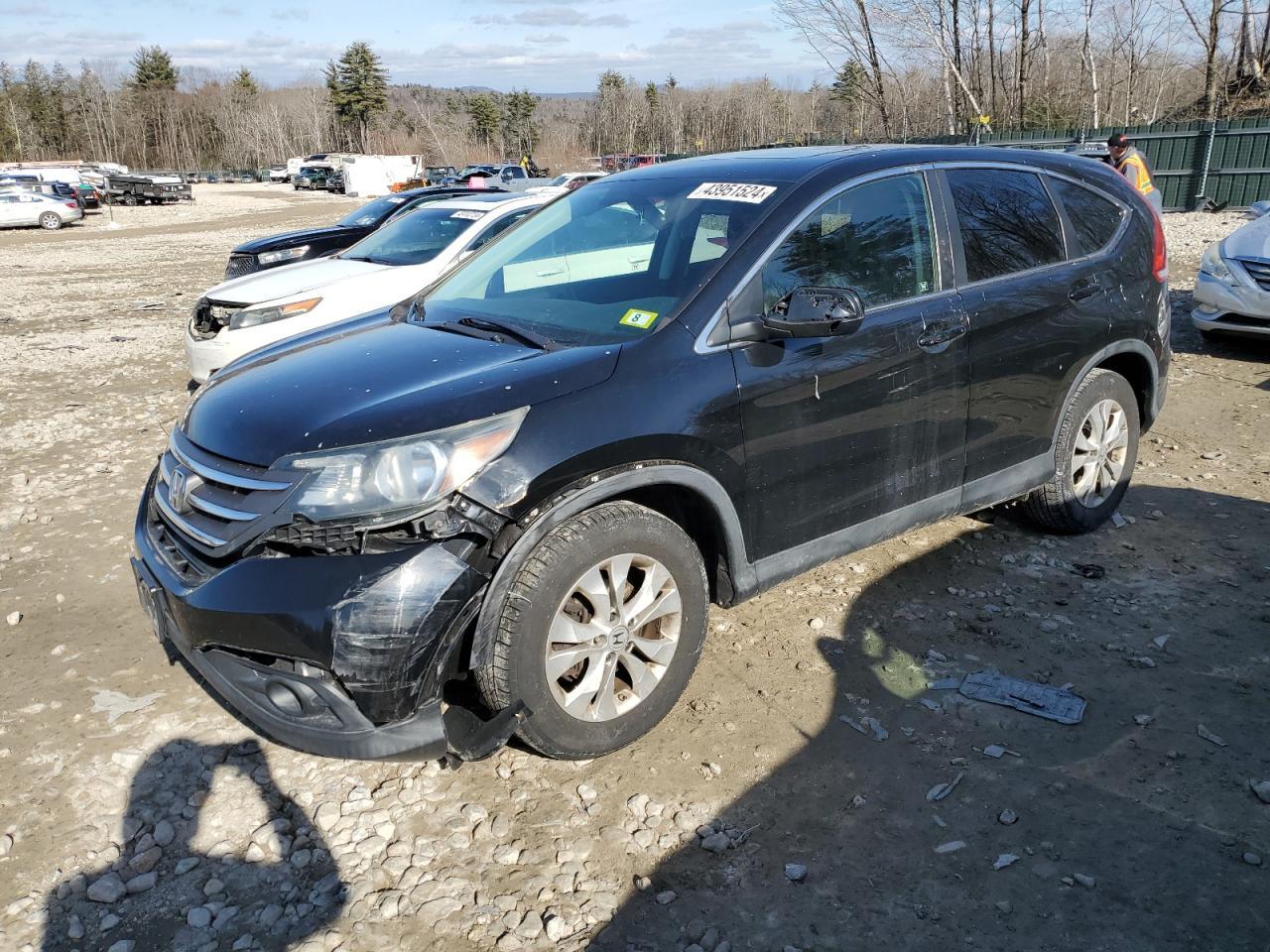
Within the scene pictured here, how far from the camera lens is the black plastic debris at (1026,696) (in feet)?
11.3

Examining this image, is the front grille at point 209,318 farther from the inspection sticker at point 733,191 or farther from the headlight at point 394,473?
the headlight at point 394,473

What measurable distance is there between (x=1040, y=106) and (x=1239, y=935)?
113 ft

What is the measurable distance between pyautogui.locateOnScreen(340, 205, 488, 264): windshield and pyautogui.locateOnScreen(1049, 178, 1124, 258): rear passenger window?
5.29m

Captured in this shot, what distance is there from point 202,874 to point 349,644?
849mm

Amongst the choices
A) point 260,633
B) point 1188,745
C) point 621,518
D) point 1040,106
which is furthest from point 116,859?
point 1040,106

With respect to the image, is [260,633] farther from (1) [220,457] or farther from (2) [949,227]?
(2) [949,227]

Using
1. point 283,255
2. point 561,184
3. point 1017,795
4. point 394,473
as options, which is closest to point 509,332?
point 394,473

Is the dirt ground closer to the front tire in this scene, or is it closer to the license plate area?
the front tire

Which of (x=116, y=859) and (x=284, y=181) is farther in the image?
(x=284, y=181)

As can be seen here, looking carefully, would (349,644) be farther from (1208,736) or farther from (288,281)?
(288,281)

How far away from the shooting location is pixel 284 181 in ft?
261

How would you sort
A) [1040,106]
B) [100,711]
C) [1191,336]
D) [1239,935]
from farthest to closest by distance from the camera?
1. [1040,106]
2. [1191,336]
3. [100,711]
4. [1239,935]

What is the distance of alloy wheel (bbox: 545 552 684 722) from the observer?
9.81 ft

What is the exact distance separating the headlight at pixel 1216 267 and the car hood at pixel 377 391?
7.14 meters
